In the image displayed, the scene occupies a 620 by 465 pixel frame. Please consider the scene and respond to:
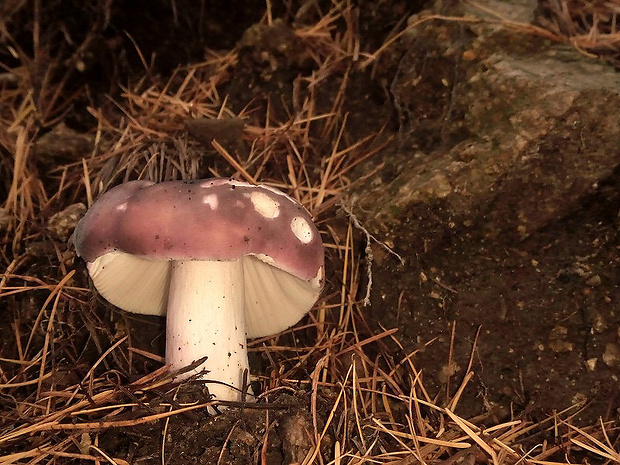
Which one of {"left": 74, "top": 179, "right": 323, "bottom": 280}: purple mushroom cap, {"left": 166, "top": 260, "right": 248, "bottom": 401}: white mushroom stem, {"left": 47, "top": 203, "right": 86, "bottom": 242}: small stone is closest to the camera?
{"left": 74, "top": 179, "right": 323, "bottom": 280}: purple mushroom cap

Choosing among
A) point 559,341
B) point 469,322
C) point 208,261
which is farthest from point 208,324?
point 559,341

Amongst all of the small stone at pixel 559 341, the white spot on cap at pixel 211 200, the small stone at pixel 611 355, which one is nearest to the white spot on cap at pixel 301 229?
the white spot on cap at pixel 211 200

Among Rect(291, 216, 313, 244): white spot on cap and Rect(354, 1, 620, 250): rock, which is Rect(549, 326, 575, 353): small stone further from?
Rect(291, 216, 313, 244): white spot on cap

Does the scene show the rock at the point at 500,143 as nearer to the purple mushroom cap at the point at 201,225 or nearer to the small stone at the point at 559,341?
the small stone at the point at 559,341

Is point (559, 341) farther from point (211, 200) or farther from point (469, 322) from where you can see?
point (211, 200)

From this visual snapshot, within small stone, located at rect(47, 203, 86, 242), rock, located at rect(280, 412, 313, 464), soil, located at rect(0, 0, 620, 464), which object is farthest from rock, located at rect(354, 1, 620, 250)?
small stone, located at rect(47, 203, 86, 242)

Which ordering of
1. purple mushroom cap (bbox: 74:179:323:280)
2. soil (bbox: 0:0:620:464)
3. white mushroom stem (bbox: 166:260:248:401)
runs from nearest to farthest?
purple mushroom cap (bbox: 74:179:323:280) < soil (bbox: 0:0:620:464) < white mushroom stem (bbox: 166:260:248:401)

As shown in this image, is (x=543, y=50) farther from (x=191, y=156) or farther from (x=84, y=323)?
(x=84, y=323)

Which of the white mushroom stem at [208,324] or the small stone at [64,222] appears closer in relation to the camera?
the white mushroom stem at [208,324]

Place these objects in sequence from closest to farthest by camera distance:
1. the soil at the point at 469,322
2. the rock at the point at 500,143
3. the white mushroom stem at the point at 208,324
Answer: the soil at the point at 469,322, the white mushroom stem at the point at 208,324, the rock at the point at 500,143
